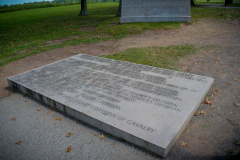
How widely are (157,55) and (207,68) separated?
2146 mm

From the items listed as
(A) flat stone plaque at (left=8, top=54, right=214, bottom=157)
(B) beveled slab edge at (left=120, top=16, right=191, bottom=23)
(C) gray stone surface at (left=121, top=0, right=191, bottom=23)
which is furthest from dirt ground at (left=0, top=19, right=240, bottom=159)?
(C) gray stone surface at (left=121, top=0, right=191, bottom=23)

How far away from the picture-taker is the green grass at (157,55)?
6898 mm

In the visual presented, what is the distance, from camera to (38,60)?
322 inches

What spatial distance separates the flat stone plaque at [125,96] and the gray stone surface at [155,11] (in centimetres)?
837

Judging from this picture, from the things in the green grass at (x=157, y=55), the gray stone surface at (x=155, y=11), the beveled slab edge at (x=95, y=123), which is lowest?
the beveled slab edge at (x=95, y=123)

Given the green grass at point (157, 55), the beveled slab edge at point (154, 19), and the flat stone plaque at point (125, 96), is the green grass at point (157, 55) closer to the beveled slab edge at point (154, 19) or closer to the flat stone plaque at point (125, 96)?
the flat stone plaque at point (125, 96)

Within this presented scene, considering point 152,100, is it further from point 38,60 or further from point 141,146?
point 38,60

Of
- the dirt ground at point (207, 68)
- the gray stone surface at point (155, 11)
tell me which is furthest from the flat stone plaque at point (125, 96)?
the gray stone surface at point (155, 11)

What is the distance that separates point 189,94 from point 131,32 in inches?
324

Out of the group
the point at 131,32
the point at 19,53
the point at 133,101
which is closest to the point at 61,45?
the point at 19,53

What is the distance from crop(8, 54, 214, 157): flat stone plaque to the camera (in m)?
3.26

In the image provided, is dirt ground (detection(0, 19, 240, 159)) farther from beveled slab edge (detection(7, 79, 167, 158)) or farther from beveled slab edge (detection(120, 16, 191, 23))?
beveled slab edge (detection(120, 16, 191, 23))

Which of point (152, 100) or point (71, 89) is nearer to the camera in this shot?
point (152, 100)

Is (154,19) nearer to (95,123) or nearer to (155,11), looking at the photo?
(155,11)
